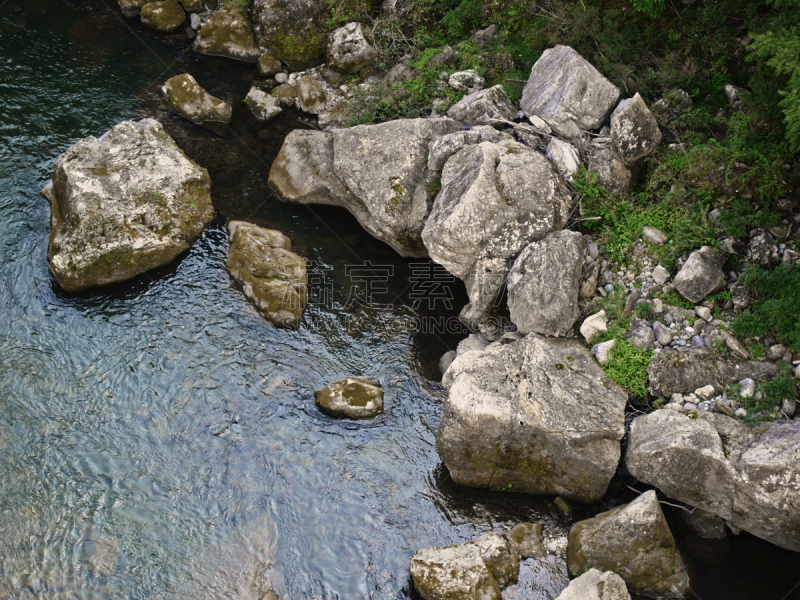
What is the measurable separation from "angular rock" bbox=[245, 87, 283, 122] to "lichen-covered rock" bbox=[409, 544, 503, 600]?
15.1 m

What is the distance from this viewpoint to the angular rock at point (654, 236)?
12281 millimetres

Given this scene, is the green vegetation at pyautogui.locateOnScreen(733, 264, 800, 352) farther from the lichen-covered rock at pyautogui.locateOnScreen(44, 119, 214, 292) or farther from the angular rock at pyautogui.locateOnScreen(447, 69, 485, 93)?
the lichen-covered rock at pyautogui.locateOnScreen(44, 119, 214, 292)

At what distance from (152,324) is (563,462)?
9639 mm

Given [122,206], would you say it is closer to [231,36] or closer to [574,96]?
[231,36]

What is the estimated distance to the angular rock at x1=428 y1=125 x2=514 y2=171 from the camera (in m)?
14.0

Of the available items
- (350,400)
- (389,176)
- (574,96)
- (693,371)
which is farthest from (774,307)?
(389,176)

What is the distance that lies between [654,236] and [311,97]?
40.5 ft

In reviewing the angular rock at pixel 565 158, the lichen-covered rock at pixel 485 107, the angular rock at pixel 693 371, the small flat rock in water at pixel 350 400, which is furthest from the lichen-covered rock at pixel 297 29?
the angular rock at pixel 693 371

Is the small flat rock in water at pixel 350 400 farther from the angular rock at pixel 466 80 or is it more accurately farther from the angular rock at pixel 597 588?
the angular rock at pixel 466 80

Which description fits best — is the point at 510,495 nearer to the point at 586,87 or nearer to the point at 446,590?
the point at 446,590

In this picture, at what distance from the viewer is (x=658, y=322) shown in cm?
1142

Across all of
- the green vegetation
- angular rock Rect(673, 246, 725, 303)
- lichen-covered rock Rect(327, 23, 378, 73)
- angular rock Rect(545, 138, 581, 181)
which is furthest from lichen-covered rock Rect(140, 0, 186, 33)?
the green vegetation

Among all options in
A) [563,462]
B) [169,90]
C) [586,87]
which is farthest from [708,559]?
[169,90]

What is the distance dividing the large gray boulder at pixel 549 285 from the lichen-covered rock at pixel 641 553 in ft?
12.6
